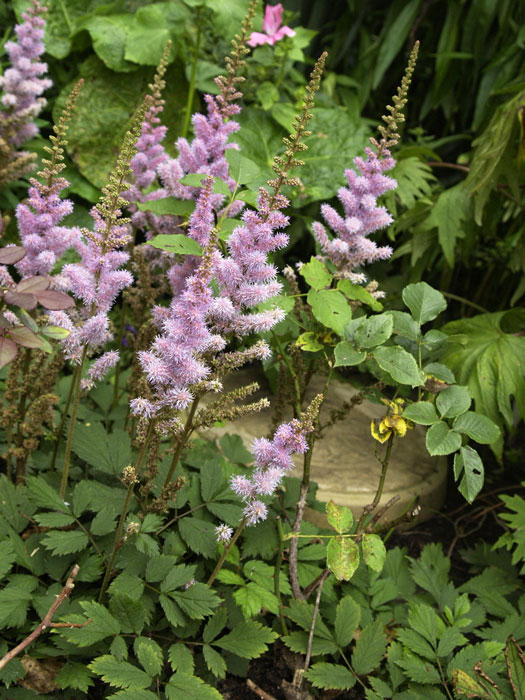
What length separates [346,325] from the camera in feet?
4.30

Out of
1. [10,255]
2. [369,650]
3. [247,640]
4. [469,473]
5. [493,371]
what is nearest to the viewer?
[10,255]

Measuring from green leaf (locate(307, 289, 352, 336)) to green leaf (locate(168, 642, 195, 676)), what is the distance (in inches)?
26.7

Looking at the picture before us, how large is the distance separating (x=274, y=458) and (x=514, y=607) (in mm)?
1101

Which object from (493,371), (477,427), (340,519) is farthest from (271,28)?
(340,519)

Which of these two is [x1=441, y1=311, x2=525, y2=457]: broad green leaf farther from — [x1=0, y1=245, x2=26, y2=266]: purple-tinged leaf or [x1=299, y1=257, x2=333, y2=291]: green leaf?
[x1=0, y1=245, x2=26, y2=266]: purple-tinged leaf

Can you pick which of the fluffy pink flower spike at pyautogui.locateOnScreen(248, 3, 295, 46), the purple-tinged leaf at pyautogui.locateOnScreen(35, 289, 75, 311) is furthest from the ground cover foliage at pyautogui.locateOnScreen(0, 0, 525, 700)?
the fluffy pink flower spike at pyautogui.locateOnScreen(248, 3, 295, 46)

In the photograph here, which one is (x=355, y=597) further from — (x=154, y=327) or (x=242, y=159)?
(x=242, y=159)

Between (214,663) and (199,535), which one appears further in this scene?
(199,535)

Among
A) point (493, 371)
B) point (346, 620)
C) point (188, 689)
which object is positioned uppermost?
point (493, 371)

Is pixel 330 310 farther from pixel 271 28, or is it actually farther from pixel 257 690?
pixel 271 28

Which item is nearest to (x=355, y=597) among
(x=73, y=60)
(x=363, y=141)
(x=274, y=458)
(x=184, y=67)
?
(x=274, y=458)

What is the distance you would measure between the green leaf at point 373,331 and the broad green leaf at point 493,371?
2.52ft

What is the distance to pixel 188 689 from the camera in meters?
1.15

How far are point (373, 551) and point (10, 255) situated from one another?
0.83 metres
